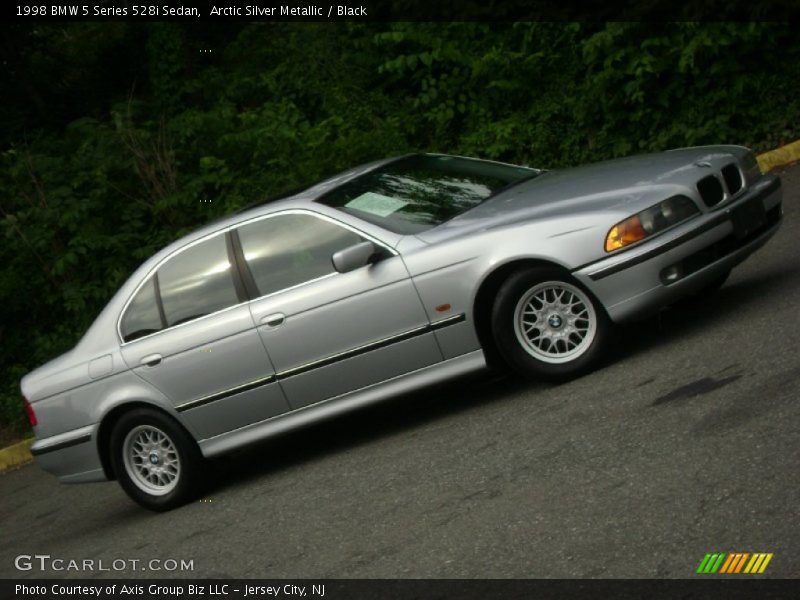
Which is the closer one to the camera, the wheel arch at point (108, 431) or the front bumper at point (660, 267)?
the front bumper at point (660, 267)

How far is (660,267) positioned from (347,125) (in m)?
8.48

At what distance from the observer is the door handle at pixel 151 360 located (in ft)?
27.4

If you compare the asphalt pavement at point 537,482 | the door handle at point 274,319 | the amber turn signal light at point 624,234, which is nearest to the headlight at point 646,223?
the amber turn signal light at point 624,234

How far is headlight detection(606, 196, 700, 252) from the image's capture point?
7398 mm

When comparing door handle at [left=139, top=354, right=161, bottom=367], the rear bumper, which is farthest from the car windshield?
the rear bumper

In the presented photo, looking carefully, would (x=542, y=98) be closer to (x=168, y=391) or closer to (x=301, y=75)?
(x=301, y=75)

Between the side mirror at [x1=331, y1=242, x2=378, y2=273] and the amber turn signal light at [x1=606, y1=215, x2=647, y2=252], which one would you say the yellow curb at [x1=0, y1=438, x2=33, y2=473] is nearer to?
the side mirror at [x1=331, y1=242, x2=378, y2=273]

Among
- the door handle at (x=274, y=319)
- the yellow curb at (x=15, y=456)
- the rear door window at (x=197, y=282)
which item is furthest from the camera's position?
the yellow curb at (x=15, y=456)

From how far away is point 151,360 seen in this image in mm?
8383

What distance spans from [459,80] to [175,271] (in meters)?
7.77

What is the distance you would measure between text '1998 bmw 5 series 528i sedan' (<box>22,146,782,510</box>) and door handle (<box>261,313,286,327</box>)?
0.01 meters

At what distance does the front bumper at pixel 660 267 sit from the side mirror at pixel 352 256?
3.91 feet

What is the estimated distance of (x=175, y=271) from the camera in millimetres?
8562

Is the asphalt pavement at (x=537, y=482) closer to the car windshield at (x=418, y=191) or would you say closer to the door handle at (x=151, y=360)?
the door handle at (x=151, y=360)
